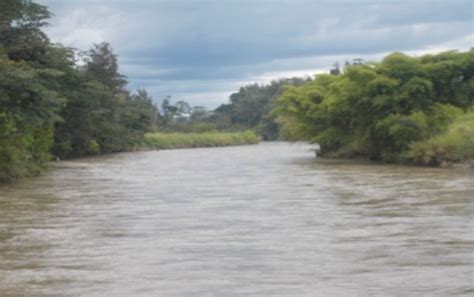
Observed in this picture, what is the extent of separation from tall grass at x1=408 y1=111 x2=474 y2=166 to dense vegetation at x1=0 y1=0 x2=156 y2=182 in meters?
14.8

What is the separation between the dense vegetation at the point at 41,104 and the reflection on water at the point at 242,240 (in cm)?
256

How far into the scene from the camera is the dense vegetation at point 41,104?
24.5 metres

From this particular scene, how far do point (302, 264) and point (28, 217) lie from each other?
812 cm

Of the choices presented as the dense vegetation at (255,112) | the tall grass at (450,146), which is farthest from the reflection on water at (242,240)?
the dense vegetation at (255,112)

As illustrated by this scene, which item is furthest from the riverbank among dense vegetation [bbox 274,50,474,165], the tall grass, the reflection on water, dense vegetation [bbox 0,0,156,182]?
the reflection on water

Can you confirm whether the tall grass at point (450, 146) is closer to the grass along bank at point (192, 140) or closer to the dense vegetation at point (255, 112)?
the grass along bank at point (192, 140)

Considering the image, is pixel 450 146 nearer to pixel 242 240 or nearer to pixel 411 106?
pixel 411 106

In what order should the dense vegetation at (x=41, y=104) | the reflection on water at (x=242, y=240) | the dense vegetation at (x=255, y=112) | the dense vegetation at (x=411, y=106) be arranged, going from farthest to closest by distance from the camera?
1. the dense vegetation at (x=255, y=112)
2. the dense vegetation at (x=411, y=106)
3. the dense vegetation at (x=41, y=104)
4. the reflection on water at (x=242, y=240)

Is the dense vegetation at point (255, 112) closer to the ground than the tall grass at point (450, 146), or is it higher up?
higher up

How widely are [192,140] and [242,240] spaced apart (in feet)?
238

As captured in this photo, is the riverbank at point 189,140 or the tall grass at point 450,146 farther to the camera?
the riverbank at point 189,140

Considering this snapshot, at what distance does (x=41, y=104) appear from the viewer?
83.0ft

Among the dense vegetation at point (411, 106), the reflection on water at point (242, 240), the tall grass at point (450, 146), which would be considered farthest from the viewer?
the dense vegetation at point (411, 106)

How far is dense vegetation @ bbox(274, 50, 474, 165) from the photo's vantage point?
114 feet
